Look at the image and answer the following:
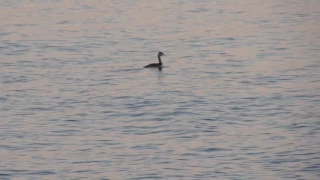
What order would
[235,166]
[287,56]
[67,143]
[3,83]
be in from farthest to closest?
Answer: [287,56], [3,83], [67,143], [235,166]

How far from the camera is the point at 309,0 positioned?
66688 millimetres

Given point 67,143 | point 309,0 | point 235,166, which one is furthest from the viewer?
point 309,0

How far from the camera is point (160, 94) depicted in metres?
35.9

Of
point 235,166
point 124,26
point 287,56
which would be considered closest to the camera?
point 235,166

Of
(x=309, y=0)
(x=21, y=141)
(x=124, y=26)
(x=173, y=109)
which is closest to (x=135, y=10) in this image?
(x=124, y=26)

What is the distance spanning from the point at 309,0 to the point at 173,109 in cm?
3535

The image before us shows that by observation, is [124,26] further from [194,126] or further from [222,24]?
[194,126]

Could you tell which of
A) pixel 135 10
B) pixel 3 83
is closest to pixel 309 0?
pixel 135 10

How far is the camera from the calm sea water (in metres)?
26.4

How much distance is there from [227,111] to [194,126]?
239cm

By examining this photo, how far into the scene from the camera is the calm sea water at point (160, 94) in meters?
26.4

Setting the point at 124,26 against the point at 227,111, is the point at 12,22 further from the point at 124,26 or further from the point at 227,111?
the point at 227,111

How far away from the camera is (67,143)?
93.4 ft

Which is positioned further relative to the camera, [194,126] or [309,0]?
[309,0]
